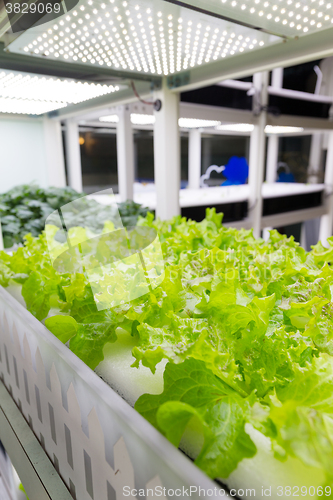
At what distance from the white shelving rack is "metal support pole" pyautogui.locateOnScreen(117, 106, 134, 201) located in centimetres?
52

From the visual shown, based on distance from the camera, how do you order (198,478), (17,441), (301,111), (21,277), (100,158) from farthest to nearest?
(301,111) < (100,158) < (21,277) < (17,441) < (198,478)

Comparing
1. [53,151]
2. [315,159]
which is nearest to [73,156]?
[53,151]

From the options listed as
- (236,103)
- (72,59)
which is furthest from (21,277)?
(236,103)

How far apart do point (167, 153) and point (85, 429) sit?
1.68 meters

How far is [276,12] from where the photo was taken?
96 cm

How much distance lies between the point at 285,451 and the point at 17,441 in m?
0.66

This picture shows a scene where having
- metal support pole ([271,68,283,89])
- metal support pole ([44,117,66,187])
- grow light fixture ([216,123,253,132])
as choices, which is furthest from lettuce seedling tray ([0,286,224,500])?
metal support pole ([271,68,283,89])

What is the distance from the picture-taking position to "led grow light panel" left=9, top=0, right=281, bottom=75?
95 cm

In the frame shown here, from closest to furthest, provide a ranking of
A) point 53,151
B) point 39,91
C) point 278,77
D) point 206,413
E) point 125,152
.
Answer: point 206,413 < point 39,91 < point 53,151 < point 125,152 < point 278,77

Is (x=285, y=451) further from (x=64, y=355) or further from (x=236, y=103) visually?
(x=236, y=103)

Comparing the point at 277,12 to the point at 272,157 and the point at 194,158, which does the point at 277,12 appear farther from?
the point at 272,157

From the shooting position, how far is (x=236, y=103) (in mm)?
3305

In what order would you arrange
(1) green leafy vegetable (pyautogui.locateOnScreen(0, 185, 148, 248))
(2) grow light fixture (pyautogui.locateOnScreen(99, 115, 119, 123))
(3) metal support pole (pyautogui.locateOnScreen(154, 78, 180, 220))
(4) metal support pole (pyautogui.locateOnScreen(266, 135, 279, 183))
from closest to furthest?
1. (3) metal support pole (pyautogui.locateOnScreen(154, 78, 180, 220))
2. (1) green leafy vegetable (pyautogui.locateOnScreen(0, 185, 148, 248))
3. (2) grow light fixture (pyautogui.locateOnScreen(99, 115, 119, 123))
4. (4) metal support pole (pyautogui.locateOnScreen(266, 135, 279, 183))

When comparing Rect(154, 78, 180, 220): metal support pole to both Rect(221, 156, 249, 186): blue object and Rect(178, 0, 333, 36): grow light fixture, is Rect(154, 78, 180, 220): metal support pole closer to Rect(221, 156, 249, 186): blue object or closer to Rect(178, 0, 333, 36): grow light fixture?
Rect(178, 0, 333, 36): grow light fixture
